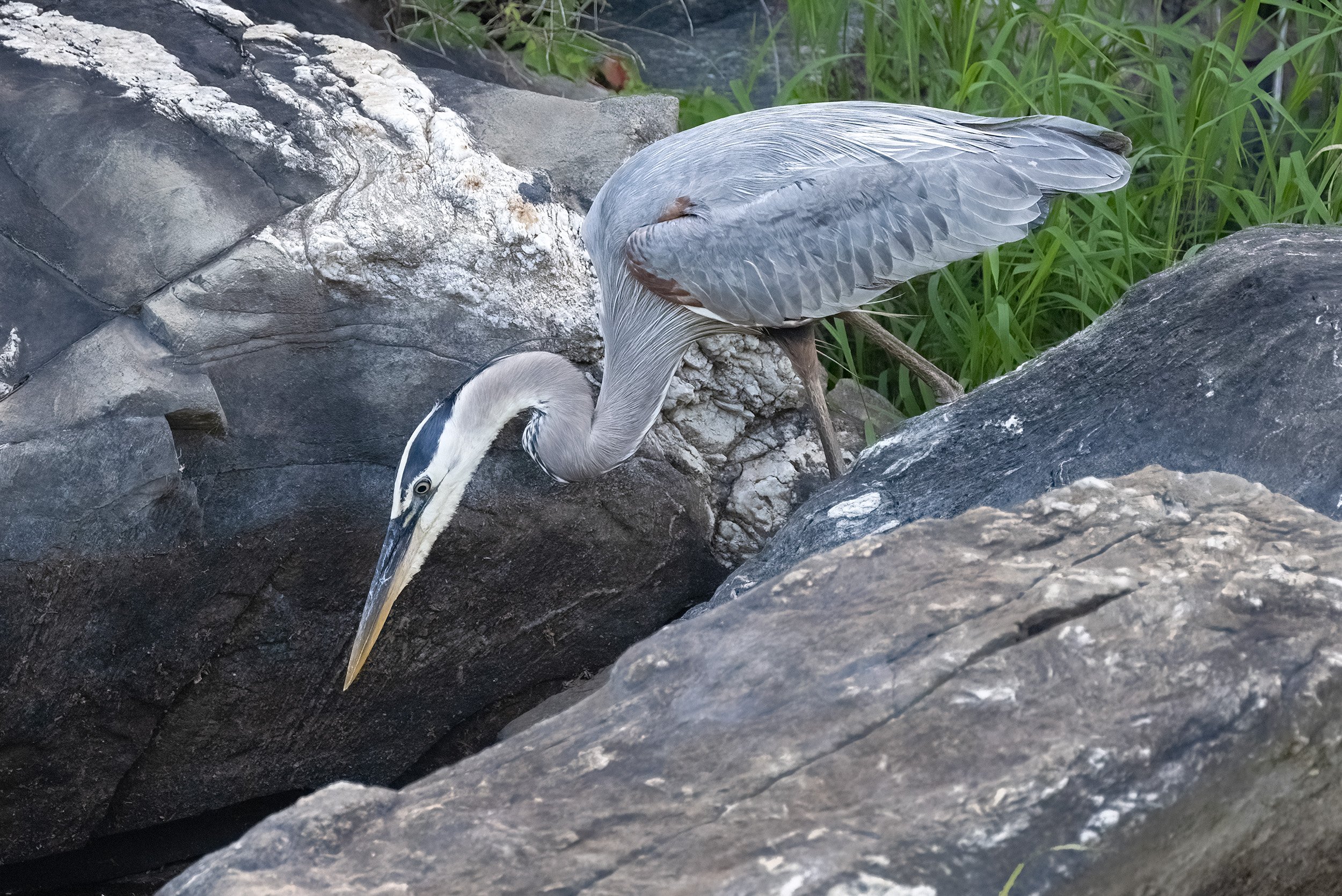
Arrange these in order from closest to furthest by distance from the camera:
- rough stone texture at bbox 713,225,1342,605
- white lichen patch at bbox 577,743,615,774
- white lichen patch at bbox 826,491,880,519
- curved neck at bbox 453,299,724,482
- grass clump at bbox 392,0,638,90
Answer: white lichen patch at bbox 577,743,615,774 → rough stone texture at bbox 713,225,1342,605 → white lichen patch at bbox 826,491,880,519 → curved neck at bbox 453,299,724,482 → grass clump at bbox 392,0,638,90

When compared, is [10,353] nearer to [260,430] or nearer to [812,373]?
[260,430]

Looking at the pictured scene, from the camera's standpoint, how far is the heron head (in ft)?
8.77

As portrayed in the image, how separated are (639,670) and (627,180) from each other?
1.91 m

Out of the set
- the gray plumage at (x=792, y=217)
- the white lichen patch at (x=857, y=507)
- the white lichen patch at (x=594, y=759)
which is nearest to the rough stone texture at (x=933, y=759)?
the white lichen patch at (x=594, y=759)

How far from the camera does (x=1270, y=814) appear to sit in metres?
1.47

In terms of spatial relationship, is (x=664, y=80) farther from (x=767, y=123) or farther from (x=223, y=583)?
(x=223, y=583)

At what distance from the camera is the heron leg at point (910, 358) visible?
3578 millimetres

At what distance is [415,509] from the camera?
2.73 metres

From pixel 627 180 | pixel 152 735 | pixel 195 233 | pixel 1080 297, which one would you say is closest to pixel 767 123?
pixel 627 180

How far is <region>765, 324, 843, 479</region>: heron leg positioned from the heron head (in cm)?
104

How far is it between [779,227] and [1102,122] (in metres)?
1.65

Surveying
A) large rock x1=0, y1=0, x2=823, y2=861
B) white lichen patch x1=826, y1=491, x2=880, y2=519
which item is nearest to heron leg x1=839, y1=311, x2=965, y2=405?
large rock x1=0, y1=0, x2=823, y2=861

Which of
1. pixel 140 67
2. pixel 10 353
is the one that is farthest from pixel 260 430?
pixel 140 67

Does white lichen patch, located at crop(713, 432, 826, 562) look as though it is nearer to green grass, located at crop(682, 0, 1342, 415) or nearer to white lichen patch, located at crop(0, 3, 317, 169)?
green grass, located at crop(682, 0, 1342, 415)
